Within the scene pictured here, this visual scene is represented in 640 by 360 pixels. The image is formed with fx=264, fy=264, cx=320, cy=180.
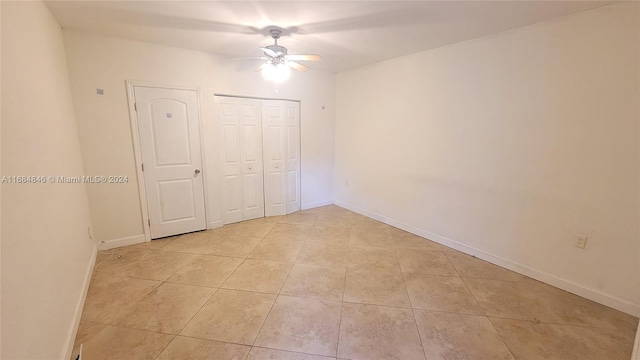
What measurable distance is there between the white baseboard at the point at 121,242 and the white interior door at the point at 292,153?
2.26 m

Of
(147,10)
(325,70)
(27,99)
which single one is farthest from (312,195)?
(27,99)

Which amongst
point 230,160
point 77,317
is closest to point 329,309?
point 77,317

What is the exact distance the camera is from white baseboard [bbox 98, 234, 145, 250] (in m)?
3.32

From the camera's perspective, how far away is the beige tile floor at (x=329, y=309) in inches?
74.0

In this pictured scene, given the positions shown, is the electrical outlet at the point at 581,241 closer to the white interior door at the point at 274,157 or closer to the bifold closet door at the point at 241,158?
the white interior door at the point at 274,157

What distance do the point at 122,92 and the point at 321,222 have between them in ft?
10.7

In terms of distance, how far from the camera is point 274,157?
462 cm

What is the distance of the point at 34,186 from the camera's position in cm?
160

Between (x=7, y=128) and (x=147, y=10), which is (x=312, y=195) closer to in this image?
(x=147, y=10)

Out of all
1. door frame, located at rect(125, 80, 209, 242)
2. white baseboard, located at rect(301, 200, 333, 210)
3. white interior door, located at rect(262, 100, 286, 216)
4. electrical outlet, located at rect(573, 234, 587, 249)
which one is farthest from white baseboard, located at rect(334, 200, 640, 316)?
door frame, located at rect(125, 80, 209, 242)

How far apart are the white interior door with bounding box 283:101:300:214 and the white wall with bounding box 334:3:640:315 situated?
1569 millimetres

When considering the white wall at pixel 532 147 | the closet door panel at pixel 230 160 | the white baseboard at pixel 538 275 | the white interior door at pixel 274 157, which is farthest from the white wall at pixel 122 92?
the white baseboard at pixel 538 275

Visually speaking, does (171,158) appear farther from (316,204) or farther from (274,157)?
(316,204)

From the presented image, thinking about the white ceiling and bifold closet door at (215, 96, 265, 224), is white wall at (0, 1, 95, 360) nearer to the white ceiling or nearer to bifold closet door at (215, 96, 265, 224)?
the white ceiling
